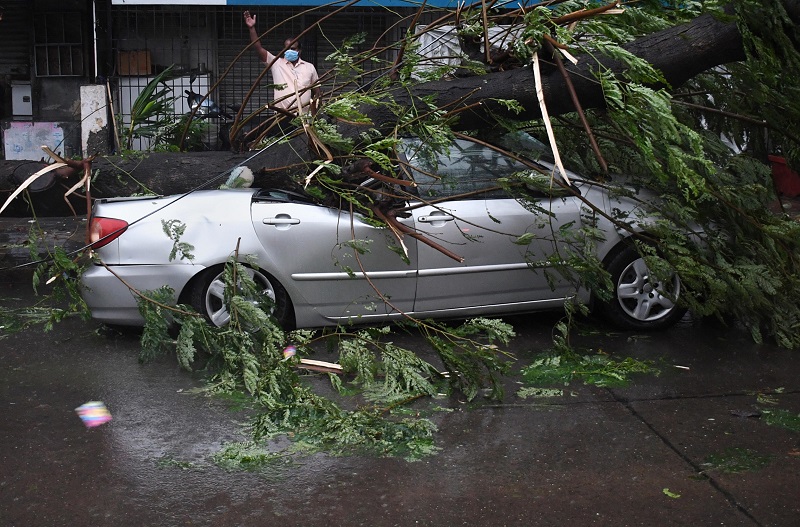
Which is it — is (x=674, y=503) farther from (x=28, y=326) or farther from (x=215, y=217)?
(x=28, y=326)

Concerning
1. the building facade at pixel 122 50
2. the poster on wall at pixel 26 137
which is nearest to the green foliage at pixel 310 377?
the building facade at pixel 122 50

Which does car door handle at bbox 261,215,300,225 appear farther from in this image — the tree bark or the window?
the window

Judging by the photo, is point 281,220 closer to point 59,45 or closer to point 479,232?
point 479,232

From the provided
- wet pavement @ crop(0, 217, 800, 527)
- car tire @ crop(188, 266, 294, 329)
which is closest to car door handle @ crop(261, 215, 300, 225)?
car tire @ crop(188, 266, 294, 329)

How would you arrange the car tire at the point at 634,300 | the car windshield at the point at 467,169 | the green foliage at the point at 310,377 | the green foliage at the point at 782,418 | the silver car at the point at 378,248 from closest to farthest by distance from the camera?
the green foliage at the point at 310,377
the green foliage at the point at 782,418
the silver car at the point at 378,248
the car windshield at the point at 467,169
the car tire at the point at 634,300

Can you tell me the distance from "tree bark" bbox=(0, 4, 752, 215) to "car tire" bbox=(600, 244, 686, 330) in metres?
1.18

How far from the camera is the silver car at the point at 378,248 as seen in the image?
240 inches

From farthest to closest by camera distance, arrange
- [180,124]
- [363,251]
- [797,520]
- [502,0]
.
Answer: [180,124] < [502,0] < [363,251] < [797,520]

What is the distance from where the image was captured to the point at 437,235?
6.28m

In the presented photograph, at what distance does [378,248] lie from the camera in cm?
620

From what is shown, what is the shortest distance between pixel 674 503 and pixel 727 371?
2121 mm

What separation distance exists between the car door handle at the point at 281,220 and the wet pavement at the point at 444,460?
114 centimetres

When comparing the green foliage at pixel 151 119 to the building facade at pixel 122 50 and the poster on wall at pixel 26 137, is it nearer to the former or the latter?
the building facade at pixel 122 50

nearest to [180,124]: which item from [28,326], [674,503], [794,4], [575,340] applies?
[28,326]
